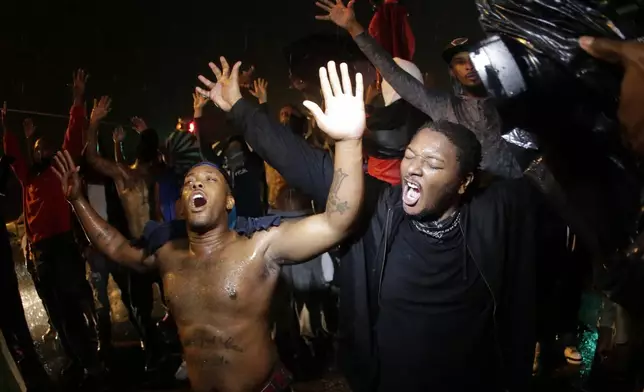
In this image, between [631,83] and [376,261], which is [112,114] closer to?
[376,261]

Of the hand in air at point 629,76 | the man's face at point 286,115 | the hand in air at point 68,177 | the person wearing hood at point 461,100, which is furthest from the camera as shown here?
the man's face at point 286,115

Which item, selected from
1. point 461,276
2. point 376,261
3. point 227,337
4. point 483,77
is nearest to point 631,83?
point 483,77

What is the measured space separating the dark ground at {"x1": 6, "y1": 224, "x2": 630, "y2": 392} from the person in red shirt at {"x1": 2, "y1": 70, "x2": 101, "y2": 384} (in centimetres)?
27

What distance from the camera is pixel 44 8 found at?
534 cm

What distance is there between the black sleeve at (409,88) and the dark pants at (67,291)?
3.12 meters

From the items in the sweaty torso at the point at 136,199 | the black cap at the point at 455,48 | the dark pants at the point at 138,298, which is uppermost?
the black cap at the point at 455,48

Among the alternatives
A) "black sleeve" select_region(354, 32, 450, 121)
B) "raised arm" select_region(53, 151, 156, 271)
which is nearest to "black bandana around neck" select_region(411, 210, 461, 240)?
"black sleeve" select_region(354, 32, 450, 121)

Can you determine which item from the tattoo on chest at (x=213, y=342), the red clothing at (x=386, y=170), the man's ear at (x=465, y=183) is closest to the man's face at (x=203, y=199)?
the tattoo on chest at (x=213, y=342)

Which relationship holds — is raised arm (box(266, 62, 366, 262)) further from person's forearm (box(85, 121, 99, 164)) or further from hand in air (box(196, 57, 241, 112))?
person's forearm (box(85, 121, 99, 164))

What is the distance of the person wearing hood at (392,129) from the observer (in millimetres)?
3062

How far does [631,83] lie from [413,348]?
1.29 meters

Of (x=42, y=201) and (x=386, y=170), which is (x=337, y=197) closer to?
(x=386, y=170)

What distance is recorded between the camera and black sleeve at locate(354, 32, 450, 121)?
8.76 ft

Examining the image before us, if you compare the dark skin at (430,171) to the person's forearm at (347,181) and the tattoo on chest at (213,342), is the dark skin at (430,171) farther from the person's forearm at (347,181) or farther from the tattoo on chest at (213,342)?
the tattoo on chest at (213,342)
